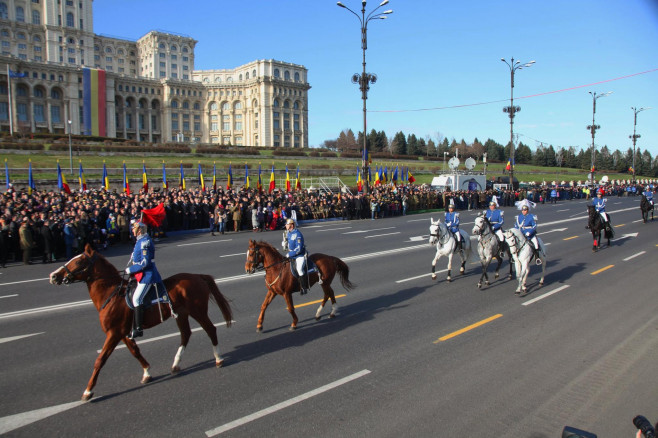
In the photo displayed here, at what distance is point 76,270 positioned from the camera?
6.25 meters

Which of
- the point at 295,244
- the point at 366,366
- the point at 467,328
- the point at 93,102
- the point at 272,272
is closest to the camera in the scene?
the point at 366,366

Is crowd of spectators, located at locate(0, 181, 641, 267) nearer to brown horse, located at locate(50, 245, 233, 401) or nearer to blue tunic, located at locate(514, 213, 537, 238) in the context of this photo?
brown horse, located at locate(50, 245, 233, 401)

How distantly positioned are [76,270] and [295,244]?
4003mm

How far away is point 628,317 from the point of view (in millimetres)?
9289

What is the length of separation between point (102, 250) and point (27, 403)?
13902 millimetres

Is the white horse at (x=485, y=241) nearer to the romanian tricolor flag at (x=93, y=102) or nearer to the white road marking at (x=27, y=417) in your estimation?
the white road marking at (x=27, y=417)

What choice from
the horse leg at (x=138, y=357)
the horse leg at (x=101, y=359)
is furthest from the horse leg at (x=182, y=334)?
the horse leg at (x=101, y=359)

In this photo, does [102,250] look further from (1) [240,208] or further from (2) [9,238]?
(1) [240,208]

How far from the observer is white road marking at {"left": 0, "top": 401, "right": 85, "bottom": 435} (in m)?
5.26

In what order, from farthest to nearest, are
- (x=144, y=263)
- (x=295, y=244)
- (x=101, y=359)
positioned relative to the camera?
(x=295, y=244) < (x=144, y=263) < (x=101, y=359)

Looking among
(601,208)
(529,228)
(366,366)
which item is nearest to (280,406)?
(366,366)

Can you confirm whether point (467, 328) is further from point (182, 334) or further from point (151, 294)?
point (151, 294)

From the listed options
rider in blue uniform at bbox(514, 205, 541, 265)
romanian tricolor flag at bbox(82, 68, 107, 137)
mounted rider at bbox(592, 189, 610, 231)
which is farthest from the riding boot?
romanian tricolor flag at bbox(82, 68, 107, 137)

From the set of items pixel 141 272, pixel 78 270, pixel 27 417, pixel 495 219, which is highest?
pixel 495 219
